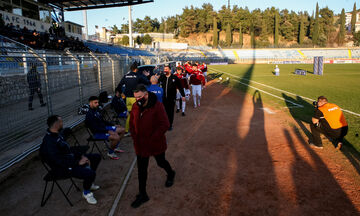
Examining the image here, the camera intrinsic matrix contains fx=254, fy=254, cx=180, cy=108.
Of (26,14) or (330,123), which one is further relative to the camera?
(26,14)

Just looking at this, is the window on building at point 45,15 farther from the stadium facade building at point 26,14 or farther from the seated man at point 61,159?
the seated man at point 61,159

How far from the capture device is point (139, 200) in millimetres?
4293

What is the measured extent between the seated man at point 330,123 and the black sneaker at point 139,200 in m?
4.83

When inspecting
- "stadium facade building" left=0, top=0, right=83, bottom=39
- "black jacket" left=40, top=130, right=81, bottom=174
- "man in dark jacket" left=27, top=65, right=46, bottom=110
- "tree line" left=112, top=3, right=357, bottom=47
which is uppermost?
"tree line" left=112, top=3, right=357, bottom=47

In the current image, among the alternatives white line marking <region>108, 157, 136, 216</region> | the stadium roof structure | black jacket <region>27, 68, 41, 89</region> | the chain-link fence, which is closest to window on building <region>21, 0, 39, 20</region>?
the stadium roof structure

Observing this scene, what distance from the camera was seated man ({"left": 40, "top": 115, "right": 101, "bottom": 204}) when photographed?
13.3ft

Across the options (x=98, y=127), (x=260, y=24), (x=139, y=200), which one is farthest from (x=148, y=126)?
(x=260, y=24)

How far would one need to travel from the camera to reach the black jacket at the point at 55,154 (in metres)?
4.04

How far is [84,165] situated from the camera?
14.6 feet

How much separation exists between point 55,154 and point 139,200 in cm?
156

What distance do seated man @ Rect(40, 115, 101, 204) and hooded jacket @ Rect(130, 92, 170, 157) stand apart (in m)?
1.02

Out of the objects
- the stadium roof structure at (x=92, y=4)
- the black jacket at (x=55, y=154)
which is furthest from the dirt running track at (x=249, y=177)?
the stadium roof structure at (x=92, y=4)

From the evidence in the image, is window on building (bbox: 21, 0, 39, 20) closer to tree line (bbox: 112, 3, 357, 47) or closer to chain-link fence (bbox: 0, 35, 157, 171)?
chain-link fence (bbox: 0, 35, 157, 171)

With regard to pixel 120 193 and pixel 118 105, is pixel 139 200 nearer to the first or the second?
pixel 120 193
